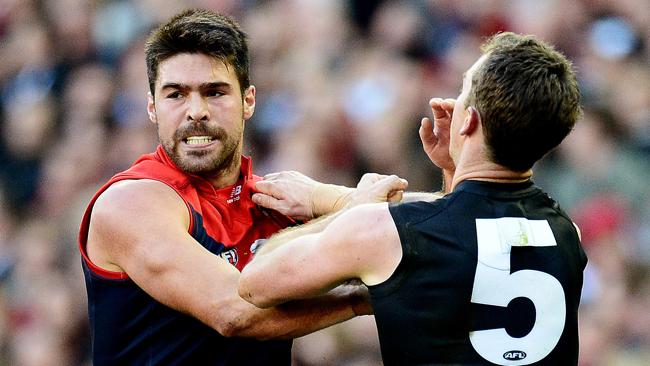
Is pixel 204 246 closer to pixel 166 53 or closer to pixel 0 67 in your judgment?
pixel 166 53

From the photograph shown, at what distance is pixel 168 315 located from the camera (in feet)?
13.7

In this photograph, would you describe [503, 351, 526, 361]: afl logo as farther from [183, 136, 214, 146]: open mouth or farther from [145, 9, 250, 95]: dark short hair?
[145, 9, 250, 95]: dark short hair

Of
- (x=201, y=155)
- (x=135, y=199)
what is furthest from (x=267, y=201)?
(x=135, y=199)

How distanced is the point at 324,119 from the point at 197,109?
150 inches

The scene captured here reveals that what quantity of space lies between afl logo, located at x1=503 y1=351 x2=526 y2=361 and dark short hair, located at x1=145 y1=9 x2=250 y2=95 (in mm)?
1832

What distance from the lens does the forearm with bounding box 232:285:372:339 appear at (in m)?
3.84

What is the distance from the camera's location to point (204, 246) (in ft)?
13.8

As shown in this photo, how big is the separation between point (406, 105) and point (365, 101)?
432 mm

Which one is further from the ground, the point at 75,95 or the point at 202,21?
the point at 202,21

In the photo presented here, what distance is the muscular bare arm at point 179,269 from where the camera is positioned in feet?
12.7

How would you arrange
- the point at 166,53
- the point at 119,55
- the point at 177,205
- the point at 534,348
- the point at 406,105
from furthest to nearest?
the point at 119,55, the point at 406,105, the point at 166,53, the point at 177,205, the point at 534,348

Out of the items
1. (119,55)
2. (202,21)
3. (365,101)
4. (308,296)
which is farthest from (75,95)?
(308,296)

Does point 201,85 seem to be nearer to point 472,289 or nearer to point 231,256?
point 231,256

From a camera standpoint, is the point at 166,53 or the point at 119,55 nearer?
the point at 166,53
